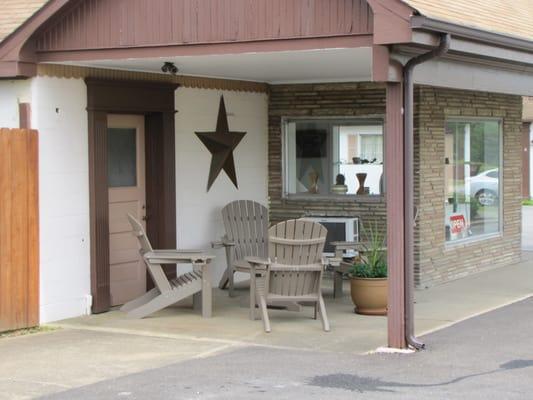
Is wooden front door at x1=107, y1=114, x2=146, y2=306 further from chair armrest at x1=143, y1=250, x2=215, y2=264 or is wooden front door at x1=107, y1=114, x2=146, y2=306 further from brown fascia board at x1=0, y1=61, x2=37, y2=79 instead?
brown fascia board at x1=0, y1=61, x2=37, y2=79

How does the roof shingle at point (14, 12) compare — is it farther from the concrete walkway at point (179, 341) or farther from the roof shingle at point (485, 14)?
the roof shingle at point (485, 14)

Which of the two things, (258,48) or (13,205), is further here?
(13,205)

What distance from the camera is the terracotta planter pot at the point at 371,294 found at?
35.2 feet

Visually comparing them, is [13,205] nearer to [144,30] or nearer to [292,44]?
[144,30]

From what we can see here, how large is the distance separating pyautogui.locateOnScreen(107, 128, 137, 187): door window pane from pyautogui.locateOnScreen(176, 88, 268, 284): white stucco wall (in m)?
0.63

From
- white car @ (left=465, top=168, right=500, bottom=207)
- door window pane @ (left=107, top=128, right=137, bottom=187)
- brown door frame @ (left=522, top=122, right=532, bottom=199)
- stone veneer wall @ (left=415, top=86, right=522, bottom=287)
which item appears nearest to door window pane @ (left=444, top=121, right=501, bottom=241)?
white car @ (left=465, top=168, right=500, bottom=207)

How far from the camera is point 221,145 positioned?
13.2 m

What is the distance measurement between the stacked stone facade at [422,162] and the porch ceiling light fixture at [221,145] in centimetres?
89

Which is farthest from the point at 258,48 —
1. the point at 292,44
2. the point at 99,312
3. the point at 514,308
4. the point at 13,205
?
the point at 514,308

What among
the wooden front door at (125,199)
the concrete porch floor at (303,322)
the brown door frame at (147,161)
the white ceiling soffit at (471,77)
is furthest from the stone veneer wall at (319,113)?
the wooden front door at (125,199)

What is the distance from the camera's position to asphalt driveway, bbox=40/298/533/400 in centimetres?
732

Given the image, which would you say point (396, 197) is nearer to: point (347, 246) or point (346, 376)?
point (346, 376)

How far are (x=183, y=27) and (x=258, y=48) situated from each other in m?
0.83

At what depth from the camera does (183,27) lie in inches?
383
